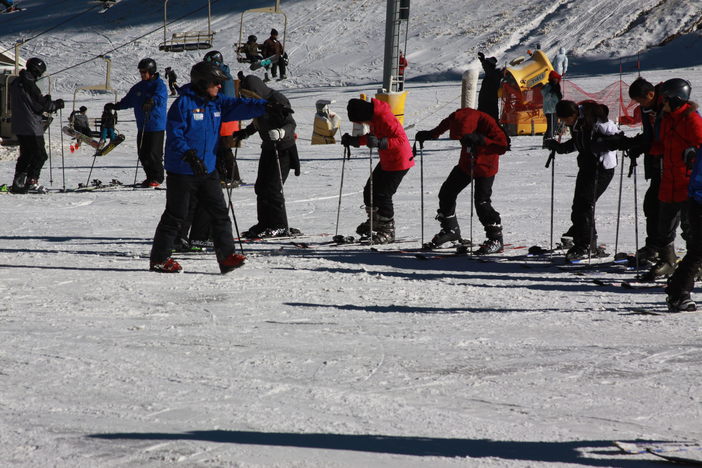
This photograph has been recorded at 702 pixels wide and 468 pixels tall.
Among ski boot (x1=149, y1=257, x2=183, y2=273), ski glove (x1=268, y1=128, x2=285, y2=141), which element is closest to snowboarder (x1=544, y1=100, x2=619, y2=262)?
ski glove (x1=268, y1=128, x2=285, y2=141)

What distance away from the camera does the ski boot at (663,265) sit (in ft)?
24.2

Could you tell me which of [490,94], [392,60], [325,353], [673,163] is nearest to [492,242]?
[673,163]

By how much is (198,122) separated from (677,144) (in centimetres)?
338

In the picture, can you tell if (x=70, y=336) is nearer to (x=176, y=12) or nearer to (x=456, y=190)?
(x=456, y=190)

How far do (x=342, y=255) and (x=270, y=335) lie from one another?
306cm

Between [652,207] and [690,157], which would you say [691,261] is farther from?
[652,207]

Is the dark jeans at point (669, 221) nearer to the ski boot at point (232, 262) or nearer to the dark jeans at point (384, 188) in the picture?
the dark jeans at point (384, 188)

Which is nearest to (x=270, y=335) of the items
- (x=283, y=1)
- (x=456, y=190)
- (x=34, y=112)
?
(x=456, y=190)

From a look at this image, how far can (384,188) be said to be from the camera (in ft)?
30.2

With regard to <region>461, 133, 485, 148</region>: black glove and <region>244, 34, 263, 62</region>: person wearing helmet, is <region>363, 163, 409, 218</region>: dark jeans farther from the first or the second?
<region>244, 34, 263, 62</region>: person wearing helmet

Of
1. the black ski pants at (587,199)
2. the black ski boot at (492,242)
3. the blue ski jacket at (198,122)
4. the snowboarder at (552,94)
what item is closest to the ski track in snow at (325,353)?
the black ski boot at (492,242)

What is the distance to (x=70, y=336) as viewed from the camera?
18.0 ft

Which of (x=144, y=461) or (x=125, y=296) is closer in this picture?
(x=144, y=461)

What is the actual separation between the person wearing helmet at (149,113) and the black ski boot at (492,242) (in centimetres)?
507
